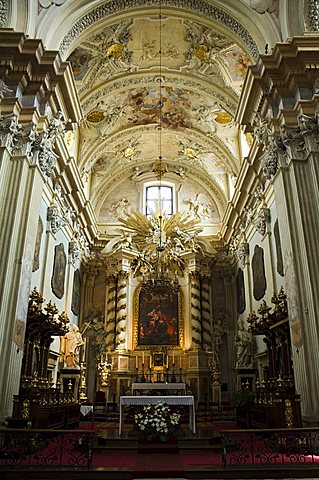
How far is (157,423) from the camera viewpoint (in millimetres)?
8062

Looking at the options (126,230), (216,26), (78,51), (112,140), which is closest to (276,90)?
(216,26)

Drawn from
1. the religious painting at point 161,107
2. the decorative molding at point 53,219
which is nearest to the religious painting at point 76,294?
the decorative molding at point 53,219

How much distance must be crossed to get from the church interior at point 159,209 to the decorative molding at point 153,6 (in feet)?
0.15

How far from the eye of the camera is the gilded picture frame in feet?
58.4

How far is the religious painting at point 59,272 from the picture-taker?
44.1ft

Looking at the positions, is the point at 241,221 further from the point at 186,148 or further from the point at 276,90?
the point at 276,90

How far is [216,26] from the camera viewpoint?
40.0 ft

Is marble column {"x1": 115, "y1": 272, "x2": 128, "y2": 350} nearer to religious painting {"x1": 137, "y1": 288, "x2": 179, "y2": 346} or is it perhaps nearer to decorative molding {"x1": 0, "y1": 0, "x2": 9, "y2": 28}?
religious painting {"x1": 137, "y1": 288, "x2": 179, "y2": 346}

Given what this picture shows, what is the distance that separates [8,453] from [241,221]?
12405 millimetres

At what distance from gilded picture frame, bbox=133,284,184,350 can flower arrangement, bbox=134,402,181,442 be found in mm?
9109

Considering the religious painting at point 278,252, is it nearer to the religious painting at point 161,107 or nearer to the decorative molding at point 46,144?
the decorative molding at point 46,144

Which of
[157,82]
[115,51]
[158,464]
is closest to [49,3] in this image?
[115,51]

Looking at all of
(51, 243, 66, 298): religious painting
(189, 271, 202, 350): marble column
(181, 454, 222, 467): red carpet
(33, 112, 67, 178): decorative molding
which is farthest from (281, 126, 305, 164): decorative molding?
(189, 271, 202, 350): marble column

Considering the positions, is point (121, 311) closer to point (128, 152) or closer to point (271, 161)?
point (128, 152)
